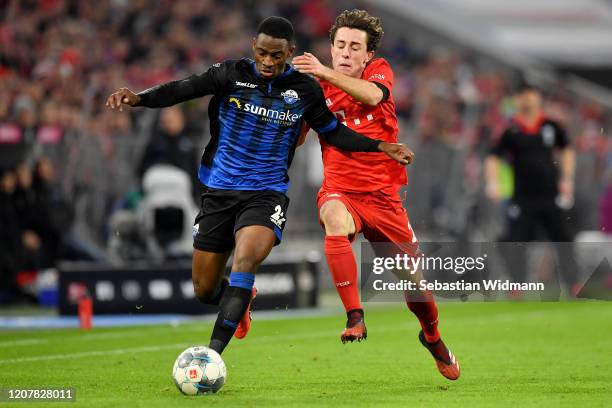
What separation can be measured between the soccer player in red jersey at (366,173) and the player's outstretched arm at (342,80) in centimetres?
1

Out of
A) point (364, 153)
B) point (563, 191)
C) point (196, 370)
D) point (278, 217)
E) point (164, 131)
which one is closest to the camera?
point (196, 370)

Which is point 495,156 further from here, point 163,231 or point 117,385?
point 117,385

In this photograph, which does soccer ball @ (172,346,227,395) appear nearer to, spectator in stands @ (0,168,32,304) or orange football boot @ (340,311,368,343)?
orange football boot @ (340,311,368,343)

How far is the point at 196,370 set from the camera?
23.6 ft

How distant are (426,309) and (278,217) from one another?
1.19 m

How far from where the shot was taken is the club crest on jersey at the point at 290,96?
796 cm

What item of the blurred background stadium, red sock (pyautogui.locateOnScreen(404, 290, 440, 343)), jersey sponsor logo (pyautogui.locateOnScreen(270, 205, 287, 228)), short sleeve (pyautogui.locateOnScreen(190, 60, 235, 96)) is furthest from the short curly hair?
the blurred background stadium

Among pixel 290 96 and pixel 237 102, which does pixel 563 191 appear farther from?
pixel 237 102

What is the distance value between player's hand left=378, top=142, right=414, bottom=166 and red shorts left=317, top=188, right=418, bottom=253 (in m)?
0.52

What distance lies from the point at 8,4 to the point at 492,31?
17.6m

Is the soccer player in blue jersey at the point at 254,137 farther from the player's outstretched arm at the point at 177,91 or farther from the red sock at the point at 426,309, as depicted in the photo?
the red sock at the point at 426,309

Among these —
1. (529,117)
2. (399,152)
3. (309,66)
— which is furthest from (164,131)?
(399,152)

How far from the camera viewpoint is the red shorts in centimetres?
828

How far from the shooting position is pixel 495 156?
50.9 feet
